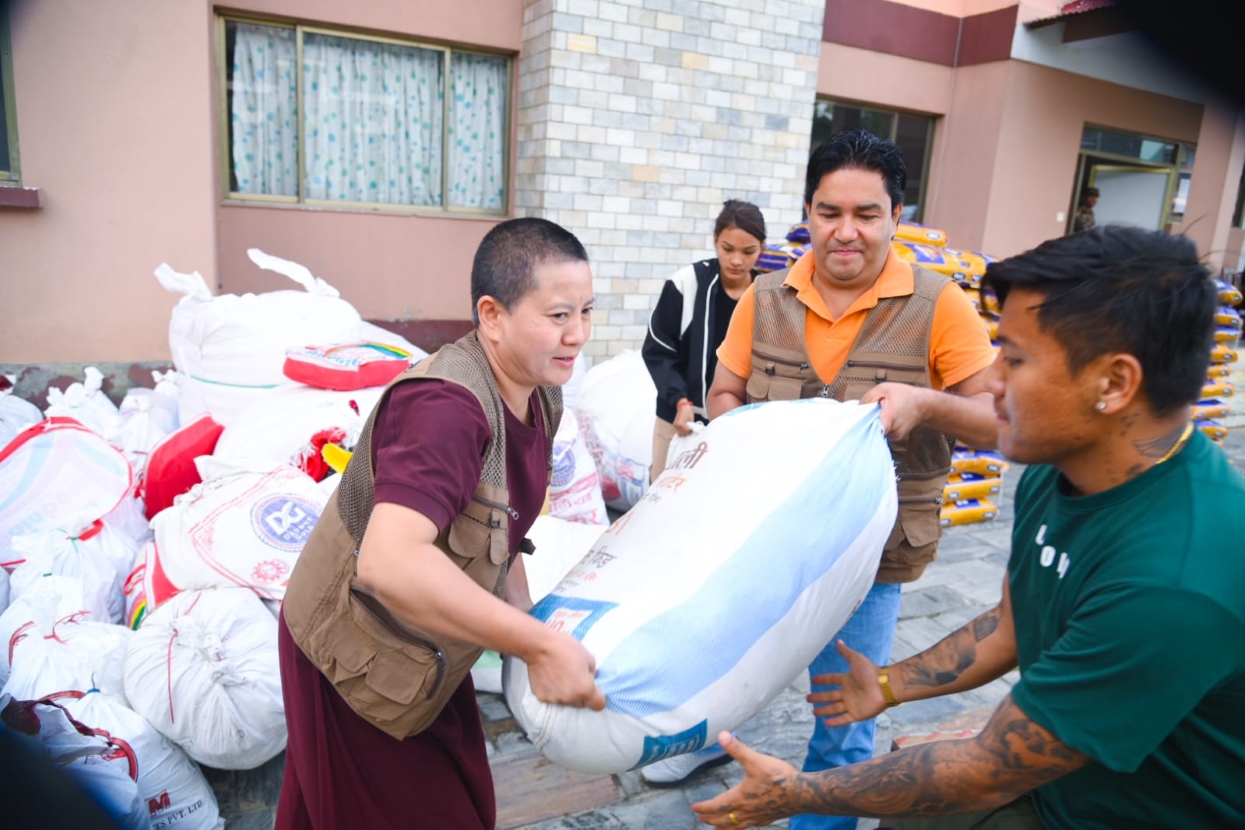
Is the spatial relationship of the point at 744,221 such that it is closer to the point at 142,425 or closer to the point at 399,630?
the point at 399,630

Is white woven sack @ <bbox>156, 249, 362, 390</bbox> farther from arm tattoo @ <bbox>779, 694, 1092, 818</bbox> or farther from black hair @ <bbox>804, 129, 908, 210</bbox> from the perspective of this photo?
arm tattoo @ <bbox>779, 694, 1092, 818</bbox>

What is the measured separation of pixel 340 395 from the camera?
3393 millimetres

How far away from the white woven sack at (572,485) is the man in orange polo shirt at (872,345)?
66.1 inches

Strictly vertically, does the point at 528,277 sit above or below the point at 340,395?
above

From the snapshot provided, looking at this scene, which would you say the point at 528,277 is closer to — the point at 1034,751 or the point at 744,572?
the point at 744,572

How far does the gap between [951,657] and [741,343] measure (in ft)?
3.10

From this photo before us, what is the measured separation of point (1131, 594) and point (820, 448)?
640 mm

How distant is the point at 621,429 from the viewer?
4.34 m

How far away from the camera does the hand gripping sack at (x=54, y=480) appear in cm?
290

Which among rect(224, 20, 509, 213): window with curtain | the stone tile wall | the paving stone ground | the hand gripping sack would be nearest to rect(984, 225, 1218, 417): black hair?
the paving stone ground

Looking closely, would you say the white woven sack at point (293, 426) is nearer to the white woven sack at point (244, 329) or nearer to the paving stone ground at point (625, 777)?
the white woven sack at point (244, 329)

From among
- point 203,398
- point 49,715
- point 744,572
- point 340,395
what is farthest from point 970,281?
point 49,715

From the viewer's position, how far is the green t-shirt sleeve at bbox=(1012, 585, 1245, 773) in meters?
1.00

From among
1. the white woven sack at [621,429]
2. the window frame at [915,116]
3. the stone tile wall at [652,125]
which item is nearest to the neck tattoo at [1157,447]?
the white woven sack at [621,429]
